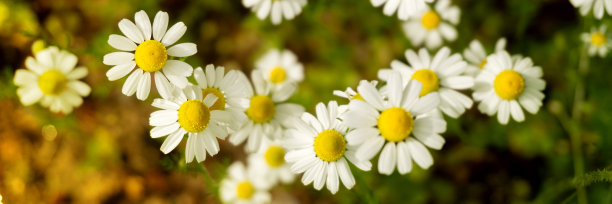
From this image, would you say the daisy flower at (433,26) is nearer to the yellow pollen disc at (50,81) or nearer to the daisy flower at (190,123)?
the daisy flower at (190,123)

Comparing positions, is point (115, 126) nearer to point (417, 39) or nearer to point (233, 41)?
point (233, 41)

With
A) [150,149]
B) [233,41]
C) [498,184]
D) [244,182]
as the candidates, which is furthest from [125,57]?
[498,184]

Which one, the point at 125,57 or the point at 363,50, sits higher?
the point at 363,50

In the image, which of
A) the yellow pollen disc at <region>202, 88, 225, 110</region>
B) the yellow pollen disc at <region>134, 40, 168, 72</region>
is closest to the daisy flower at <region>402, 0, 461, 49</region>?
the yellow pollen disc at <region>202, 88, 225, 110</region>

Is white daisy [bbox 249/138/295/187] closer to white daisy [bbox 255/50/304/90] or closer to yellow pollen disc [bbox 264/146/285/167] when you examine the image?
yellow pollen disc [bbox 264/146/285/167]

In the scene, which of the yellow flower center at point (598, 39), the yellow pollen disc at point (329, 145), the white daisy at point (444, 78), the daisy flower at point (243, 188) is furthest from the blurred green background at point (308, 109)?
the yellow pollen disc at point (329, 145)

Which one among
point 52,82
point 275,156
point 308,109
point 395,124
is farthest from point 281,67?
point 395,124

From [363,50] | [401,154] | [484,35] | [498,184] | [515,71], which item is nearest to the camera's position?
[401,154]
